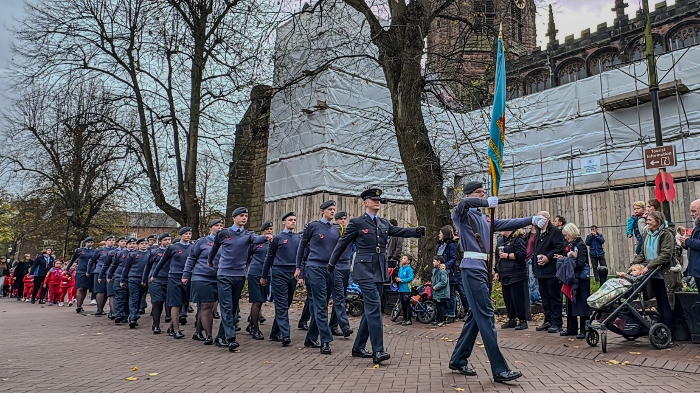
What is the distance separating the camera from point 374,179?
2220 centimetres

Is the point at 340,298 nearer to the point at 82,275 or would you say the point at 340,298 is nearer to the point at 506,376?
the point at 506,376

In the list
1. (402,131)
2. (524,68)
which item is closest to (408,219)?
(402,131)

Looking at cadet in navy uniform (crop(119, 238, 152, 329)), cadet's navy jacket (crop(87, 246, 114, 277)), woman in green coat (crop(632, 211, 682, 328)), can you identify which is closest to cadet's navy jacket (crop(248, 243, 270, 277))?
cadet in navy uniform (crop(119, 238, 152, 329))

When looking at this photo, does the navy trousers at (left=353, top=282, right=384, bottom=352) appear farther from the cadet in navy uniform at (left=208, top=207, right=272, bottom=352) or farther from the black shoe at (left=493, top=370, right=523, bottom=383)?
the cadet in navy uniform at (left=208, top=207, right=272, bottom=352)

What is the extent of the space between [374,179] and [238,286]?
14057 mm

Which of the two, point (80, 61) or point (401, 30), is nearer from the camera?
point (401, 30)

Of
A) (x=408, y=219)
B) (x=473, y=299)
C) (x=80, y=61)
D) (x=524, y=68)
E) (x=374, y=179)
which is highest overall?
(x=524, y=68)

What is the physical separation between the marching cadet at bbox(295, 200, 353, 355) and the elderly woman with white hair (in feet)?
12.2

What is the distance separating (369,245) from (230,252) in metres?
2.69

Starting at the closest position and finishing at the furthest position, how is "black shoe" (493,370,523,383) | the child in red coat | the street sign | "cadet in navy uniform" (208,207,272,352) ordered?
"black shoe" (493,370,523,383)
"cadet in navy uniform" (208,207,272,352)
the street sign
the child in red coat

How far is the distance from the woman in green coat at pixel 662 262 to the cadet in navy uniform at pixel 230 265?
6.22 metres

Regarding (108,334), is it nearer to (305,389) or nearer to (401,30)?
(305,389)

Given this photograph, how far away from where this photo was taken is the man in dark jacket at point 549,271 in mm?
8828

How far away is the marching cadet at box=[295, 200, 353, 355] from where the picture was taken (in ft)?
25.5
